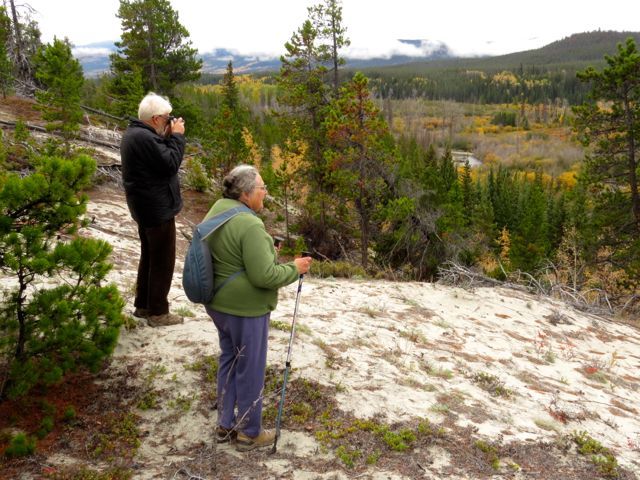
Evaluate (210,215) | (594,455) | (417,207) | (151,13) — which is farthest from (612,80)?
(151,13)

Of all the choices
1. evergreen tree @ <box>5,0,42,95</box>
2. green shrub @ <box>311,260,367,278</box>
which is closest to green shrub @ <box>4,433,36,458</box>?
green shrub @ <box>311,260,367,278</box>

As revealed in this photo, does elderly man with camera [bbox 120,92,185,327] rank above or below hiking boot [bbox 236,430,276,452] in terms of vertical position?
above

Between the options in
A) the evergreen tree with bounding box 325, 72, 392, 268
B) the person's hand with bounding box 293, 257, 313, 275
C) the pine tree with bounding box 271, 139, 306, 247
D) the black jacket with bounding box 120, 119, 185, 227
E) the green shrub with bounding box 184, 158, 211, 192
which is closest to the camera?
the person's hand with bounding box 293, 257, 313, 275

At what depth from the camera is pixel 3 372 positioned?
3.56m

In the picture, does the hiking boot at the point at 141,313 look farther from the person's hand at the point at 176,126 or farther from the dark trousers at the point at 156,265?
the person's hand at the point at 176,126

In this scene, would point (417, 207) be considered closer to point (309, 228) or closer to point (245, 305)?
point (309, 228)

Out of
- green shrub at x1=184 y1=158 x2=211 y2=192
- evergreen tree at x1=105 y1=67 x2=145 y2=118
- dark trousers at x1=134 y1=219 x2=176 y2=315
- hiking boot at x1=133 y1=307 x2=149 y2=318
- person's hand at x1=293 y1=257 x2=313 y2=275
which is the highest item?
evergreen tree at x1=105 y1=67 x2=145 y2=118

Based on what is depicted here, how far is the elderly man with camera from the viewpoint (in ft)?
13.5

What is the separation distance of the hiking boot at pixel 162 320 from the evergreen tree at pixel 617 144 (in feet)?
51.5

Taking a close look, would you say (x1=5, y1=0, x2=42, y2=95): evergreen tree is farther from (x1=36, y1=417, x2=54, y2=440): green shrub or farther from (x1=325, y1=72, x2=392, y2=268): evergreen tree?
(x1=36, y1=417, x2=54, y2=440): green shrub

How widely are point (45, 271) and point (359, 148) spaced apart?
14.6 metres

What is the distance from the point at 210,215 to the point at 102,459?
1.94m

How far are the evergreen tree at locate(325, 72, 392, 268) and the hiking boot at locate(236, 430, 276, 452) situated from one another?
1329 cm

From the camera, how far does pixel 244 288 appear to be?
10.5 feet
